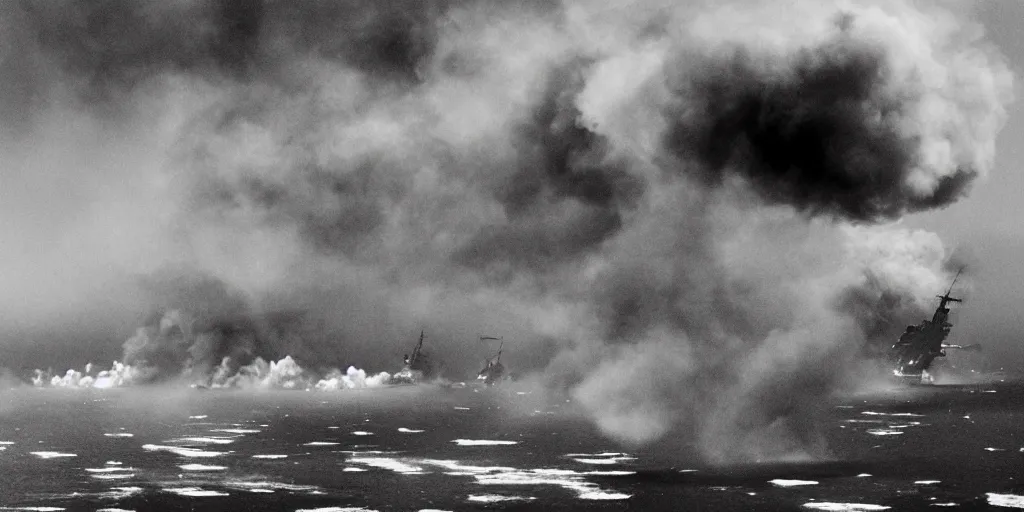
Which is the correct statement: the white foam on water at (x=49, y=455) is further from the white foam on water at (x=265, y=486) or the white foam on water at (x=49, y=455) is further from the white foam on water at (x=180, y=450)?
the white foam on water at (x=265, y=486)

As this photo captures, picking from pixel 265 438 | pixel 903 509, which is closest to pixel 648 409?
pixel 903 509

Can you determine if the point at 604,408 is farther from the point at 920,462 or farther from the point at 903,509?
the point at 903,509

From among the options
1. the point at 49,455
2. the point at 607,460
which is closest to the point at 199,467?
the point at 49,455

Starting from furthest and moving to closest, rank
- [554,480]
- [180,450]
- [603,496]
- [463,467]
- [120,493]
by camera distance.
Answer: [180,450]
[463,467]
[554,480]
[120,493]
[603,496]

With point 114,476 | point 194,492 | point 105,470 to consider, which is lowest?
point 194,492

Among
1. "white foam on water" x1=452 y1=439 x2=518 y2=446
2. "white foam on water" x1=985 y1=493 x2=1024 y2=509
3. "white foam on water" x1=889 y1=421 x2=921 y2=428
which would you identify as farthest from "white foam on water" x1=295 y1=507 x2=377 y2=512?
"white foam on water" x1=889 y1=421 x2=921 y2=428

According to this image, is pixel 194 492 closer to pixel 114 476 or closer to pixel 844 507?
pixel 114 476
